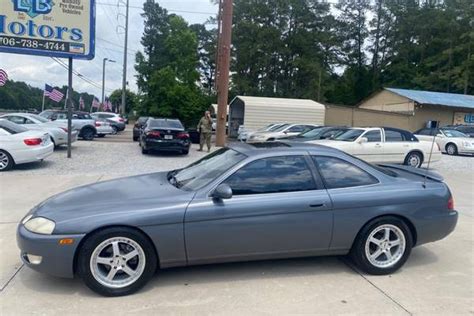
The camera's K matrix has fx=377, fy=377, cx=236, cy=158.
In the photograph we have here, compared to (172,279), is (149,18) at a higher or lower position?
higher

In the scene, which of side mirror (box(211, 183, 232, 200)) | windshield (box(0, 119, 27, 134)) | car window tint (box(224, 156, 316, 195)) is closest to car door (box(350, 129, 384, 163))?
car window tint (box(224, 156, 316, 195))

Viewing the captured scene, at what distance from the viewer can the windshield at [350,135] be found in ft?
39.8

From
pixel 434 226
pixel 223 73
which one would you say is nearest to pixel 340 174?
pixel 434 226

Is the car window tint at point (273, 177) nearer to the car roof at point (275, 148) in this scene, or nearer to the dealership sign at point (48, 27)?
the car roof at point (275, 148)

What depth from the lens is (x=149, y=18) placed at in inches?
2215

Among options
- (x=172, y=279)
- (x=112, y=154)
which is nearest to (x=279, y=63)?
(x=112, y=154)

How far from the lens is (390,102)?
3294 cm

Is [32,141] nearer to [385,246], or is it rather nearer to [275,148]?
[275,148]

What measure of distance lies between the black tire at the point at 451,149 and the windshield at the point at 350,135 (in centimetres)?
906

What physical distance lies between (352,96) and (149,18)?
104 ft

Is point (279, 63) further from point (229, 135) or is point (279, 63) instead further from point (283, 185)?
point (283, 185)

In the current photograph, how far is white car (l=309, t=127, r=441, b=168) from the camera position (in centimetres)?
1190

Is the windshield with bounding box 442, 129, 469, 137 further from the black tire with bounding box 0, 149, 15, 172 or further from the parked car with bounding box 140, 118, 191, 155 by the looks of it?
the black tire with bounding box 0, 149, 15, 172

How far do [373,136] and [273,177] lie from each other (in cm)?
922
